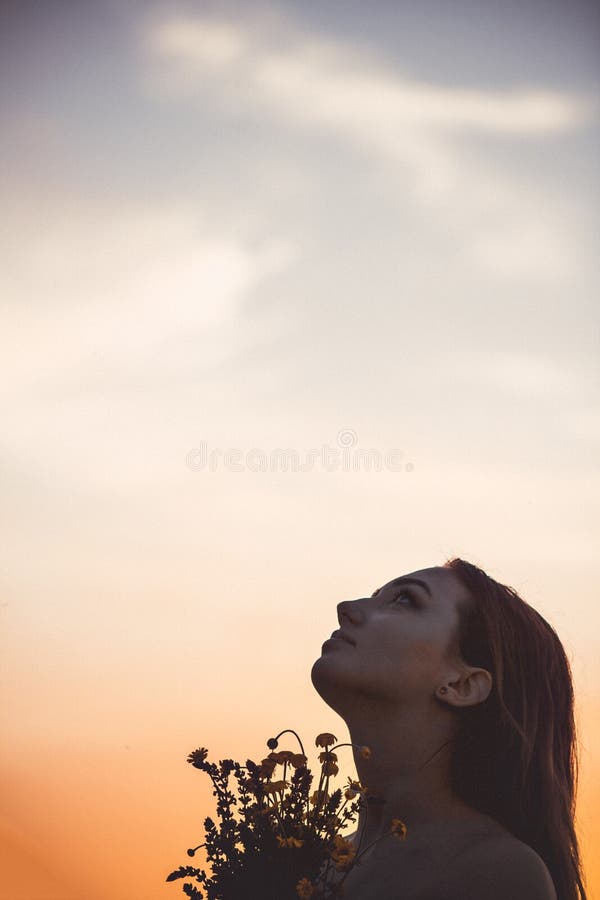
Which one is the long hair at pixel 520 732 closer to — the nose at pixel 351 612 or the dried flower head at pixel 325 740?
the nose at pixel 351 612

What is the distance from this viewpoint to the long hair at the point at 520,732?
13.3ft

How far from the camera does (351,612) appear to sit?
433 centimetres

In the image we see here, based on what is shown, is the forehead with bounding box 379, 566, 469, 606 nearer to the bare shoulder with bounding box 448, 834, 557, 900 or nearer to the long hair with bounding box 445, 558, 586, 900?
the long hair with bounding box 445, 558, 586, 900

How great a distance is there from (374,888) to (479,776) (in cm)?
64

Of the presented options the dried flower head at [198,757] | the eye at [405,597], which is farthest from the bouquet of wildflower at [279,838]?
the eye at [405,597]

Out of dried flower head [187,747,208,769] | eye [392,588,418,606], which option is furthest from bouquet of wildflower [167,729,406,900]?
eye [392,588,418,606]

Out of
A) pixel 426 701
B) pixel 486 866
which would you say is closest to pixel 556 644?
pixel 426 701

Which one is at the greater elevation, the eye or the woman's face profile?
the eye

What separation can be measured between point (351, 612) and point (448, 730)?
640 mm

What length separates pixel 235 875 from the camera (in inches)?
133

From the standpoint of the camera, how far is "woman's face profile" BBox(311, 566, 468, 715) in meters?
4.10

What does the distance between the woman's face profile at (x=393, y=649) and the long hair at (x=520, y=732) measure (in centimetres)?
12

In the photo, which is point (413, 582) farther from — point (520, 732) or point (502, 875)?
point (502, 875)

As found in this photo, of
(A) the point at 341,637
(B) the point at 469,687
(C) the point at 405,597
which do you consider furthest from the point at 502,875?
(C) the point at 405,597
